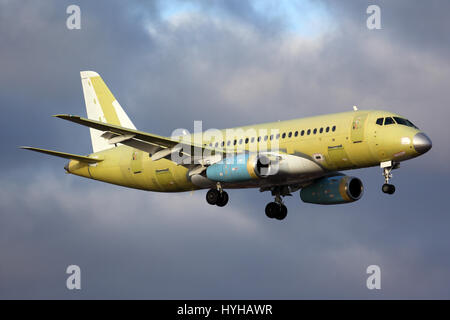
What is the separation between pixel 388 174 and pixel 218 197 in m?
11.9

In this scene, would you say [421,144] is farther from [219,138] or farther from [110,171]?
[110,171]

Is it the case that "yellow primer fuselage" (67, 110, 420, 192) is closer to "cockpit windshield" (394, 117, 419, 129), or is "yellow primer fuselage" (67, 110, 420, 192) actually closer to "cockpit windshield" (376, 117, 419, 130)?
"cockpit windshield" (376, 117, 419, 130)

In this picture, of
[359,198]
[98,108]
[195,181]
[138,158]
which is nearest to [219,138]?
Answer: [195,181]

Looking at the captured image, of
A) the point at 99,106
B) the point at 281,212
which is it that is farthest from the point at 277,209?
the point at 99,106

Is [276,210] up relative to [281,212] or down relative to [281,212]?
up

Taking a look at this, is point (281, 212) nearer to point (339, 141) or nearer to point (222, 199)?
point (222, 199)

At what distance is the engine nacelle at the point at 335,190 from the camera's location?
2432 inches

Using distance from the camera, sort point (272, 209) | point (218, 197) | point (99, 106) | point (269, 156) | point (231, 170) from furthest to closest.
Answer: point (99, 106), point (272, 209), point (218, 197), point (231, 170), point (269, 156)

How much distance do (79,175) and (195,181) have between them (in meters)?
12.4

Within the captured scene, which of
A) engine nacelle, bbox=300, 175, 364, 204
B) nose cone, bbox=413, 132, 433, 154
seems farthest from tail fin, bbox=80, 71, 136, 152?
nose cone, bbox=413, 132, 433, 154

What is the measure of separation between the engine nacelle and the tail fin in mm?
17108

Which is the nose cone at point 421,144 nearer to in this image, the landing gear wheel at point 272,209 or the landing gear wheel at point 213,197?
the landing gear wheel at point 213,197

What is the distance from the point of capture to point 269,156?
183ft

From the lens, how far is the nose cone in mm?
52500
